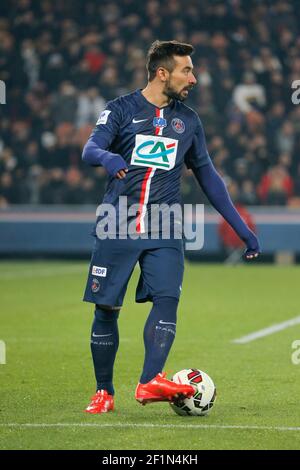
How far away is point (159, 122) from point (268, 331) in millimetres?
4608

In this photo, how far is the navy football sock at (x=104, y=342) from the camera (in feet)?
21.6

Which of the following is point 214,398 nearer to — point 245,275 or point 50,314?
point 50,314

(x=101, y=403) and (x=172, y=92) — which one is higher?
(x=172, y=92)

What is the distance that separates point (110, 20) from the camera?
22.8m

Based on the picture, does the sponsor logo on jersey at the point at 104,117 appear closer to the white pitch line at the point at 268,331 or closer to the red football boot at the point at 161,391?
the red football boot at the point at 161,391

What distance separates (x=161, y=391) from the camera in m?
6.26

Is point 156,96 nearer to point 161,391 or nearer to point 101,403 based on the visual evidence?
point 161,391

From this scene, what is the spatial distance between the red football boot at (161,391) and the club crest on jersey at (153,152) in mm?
1212

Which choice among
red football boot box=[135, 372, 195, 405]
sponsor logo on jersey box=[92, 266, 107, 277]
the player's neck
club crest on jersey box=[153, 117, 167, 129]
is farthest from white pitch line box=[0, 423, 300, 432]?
the player's neck

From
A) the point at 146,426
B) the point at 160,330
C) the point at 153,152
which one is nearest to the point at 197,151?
the point at 153,152

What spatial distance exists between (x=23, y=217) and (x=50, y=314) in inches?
339

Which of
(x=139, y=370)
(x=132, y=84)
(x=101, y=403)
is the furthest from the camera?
(x=132, y=84)

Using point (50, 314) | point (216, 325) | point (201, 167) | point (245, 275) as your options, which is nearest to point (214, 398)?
point (201, 167)

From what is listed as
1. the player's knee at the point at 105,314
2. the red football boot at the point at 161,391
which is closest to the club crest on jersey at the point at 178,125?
the player's knee at the point at 105,314
